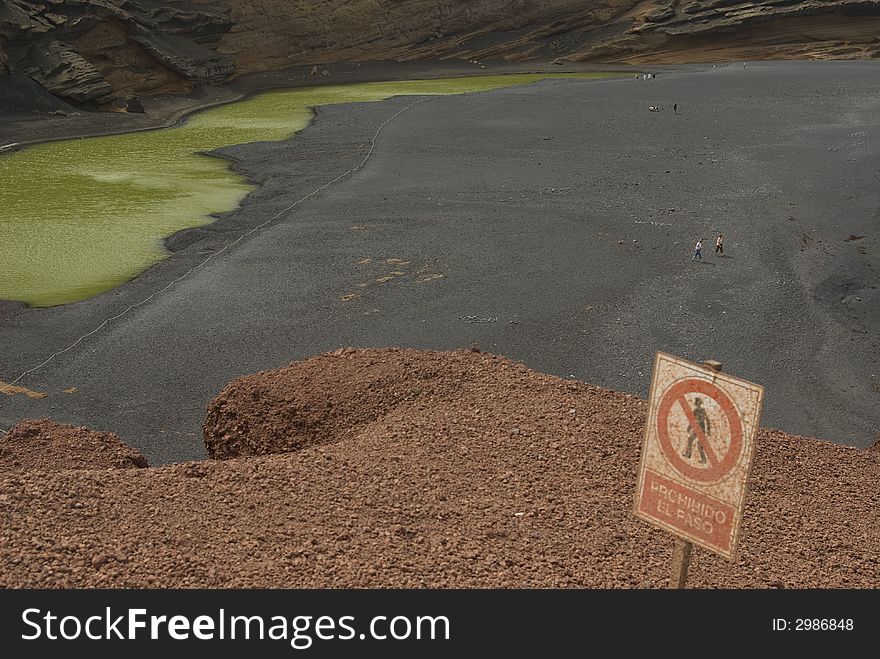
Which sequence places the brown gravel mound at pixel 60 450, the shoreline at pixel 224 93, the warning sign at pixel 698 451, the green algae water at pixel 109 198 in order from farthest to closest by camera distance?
the shoreline at pixel 224 93, the green algae water at pixel 109 198, the brown gravel mound at pixel 60 450, the warning sign at pixel 698 451

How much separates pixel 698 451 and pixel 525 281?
40.8ft

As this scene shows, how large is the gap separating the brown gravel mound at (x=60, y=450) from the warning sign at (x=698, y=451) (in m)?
5.06

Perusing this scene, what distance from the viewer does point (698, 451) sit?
4.02 m

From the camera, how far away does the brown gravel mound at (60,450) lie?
7.69 m

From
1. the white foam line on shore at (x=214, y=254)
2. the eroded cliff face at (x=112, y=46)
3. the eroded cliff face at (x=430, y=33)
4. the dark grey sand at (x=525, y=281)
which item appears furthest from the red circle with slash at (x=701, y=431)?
the eroded cliff face at (x=430, y=33)

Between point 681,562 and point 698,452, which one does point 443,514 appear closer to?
point 681,562

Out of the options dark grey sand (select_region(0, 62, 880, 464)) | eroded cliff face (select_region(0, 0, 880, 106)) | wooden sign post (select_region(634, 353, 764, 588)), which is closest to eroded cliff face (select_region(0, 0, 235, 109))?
eroded cliff face (select_region(0, 0, 880, 106))

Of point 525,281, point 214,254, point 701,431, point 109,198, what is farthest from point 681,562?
point 109,198

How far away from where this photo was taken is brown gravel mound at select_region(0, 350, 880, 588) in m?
5.02

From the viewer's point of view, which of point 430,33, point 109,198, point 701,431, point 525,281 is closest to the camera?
point 701,431

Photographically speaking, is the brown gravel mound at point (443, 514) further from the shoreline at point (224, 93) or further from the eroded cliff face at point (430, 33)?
the eroded cliff face at point (430, 33)
